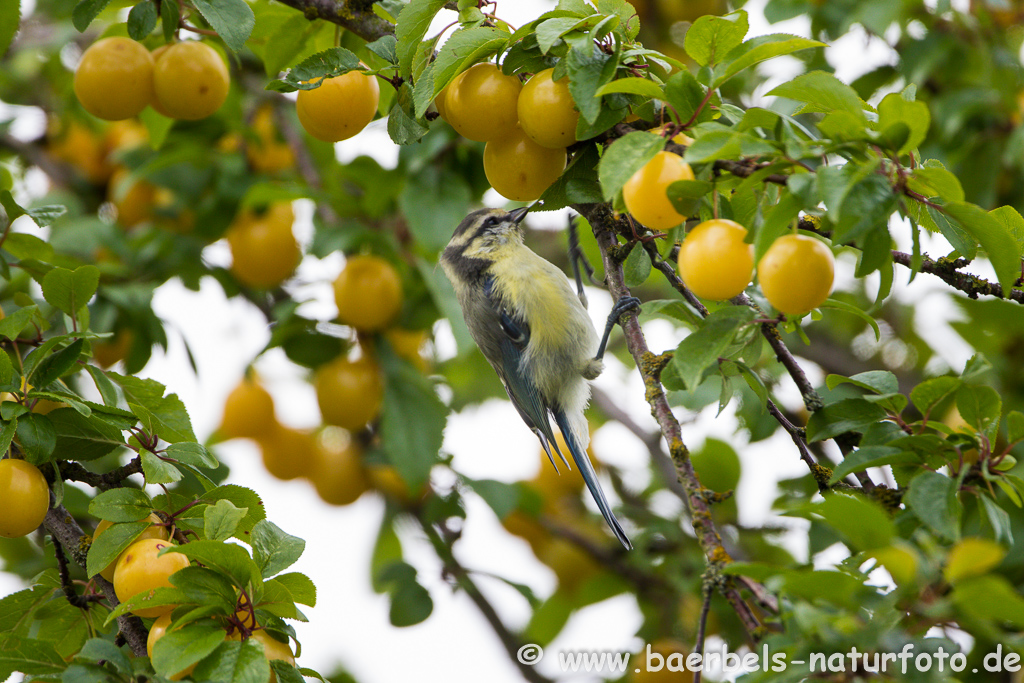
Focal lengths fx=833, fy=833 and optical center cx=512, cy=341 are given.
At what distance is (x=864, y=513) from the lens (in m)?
1.11

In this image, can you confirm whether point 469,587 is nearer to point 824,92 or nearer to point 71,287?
point 71,287

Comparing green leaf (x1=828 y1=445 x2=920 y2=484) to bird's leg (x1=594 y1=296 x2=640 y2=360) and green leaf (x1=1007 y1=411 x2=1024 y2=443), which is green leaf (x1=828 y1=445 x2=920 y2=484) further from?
bird's leg (x1=594 y1=296 x2=640 y2=360)

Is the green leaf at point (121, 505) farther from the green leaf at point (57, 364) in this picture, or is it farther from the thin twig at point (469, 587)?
the thin twig at point (469, 587)

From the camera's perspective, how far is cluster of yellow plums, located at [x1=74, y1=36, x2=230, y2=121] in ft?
6.84

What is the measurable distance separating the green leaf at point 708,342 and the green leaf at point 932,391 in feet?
1.20

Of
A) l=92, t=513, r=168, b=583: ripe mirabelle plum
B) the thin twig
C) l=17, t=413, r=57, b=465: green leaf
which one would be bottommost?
the thin twig

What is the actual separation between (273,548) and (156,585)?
9.0 inches

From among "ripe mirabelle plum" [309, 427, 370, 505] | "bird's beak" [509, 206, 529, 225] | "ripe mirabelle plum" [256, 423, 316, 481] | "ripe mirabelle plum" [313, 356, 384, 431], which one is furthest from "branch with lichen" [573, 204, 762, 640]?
"ripe mirabelle plum" [256, 423, 316, 481]

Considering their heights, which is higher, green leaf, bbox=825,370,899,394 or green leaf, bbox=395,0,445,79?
green leaf, bbox=395,0,445,79

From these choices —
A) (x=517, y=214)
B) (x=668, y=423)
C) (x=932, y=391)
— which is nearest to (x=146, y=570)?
(x=668, y=423)

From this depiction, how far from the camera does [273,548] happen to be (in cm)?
151

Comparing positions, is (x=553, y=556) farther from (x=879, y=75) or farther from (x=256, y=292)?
(x=879, y=75)

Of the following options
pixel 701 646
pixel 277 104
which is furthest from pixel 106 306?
pixel 701 646

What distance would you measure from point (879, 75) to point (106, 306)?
3.26 meters
